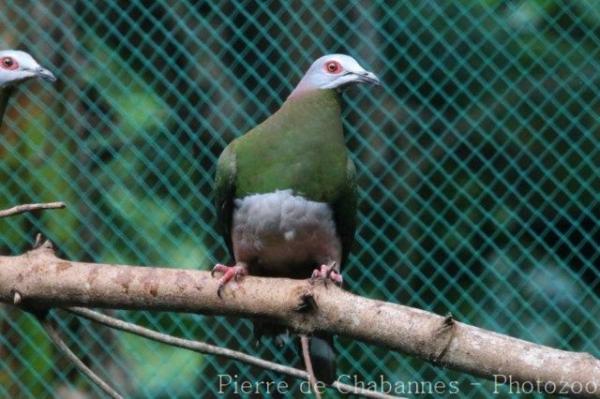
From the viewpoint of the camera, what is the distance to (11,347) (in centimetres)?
434

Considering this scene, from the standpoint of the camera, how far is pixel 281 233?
114 inches

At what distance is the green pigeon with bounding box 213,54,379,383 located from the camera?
2.89 meters

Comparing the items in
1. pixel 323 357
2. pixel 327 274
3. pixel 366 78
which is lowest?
pixel 323 357

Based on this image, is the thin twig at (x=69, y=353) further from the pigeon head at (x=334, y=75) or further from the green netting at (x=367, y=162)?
the green netting at (x=367, y=162)

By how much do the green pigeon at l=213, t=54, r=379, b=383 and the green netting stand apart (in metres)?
1.17

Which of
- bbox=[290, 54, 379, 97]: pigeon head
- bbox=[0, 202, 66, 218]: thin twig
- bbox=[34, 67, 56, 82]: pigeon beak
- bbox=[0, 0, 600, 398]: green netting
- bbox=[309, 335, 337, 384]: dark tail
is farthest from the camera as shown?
bbox=[0, 0, 600, 398]: green netting

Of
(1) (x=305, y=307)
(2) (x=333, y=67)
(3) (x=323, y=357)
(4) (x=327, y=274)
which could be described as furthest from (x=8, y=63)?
(1) (x=305, y=307)

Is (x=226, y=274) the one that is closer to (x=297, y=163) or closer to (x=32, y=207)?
(x=32, y=207)

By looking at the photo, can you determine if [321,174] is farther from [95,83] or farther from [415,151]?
[95,83]

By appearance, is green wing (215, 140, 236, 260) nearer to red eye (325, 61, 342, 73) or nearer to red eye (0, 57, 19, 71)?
red eye (325, 61, 342, 73)

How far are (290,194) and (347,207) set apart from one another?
0.17 m

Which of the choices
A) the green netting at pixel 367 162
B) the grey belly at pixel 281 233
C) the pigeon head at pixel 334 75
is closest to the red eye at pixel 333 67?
the pigeon head at pixel 334 75

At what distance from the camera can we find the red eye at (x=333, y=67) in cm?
320

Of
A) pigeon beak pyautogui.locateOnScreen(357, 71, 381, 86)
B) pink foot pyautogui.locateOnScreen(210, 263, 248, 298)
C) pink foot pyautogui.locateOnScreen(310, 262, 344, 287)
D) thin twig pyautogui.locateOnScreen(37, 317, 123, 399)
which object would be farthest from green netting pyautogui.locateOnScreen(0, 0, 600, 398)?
thin twig pyautogui.locateOnScreen(37, 317, 123, 399)
